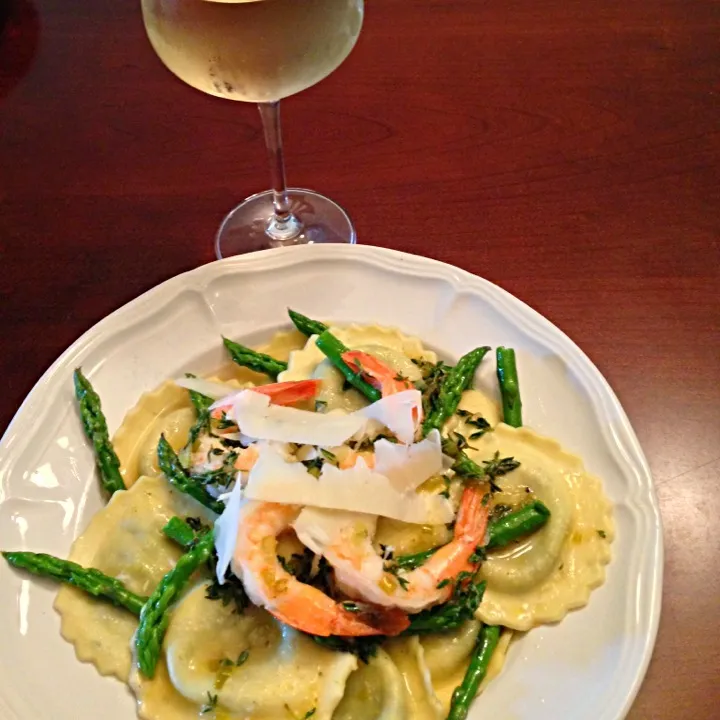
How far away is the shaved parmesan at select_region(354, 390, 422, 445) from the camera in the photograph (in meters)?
2.11

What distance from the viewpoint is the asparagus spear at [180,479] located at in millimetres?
2172

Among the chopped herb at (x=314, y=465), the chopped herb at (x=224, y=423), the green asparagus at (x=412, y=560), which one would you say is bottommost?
the green asparagus at (x=412, y=560)

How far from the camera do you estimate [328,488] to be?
1913mm

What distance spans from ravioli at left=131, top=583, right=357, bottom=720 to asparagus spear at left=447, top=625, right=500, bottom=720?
292 mm

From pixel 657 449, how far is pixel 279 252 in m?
1.47

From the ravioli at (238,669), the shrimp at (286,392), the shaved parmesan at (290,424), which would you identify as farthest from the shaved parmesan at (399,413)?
the ravioli at (238,669)

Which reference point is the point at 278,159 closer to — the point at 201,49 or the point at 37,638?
the point at 201,49

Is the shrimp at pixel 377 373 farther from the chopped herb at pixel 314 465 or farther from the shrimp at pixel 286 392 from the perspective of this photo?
the chopped herb at pixel 314 465

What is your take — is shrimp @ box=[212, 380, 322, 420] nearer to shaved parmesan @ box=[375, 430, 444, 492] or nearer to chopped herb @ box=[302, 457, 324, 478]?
chopped herb @ box=[302, 457, 324, 478]

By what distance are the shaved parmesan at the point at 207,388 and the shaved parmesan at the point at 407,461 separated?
2.05 feet

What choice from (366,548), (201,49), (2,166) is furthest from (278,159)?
(366,548)

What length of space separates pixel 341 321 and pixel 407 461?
78 centimetres

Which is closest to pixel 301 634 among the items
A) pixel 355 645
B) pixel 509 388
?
pixel 355 645

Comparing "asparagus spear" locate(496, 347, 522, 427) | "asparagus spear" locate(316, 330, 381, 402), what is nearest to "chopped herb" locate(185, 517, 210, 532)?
"asparagus spear" locate(316, 330, 381, 402)
